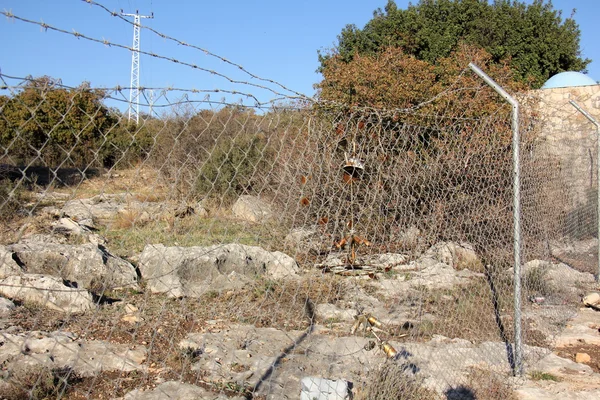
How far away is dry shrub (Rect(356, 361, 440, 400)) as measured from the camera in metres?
2.88

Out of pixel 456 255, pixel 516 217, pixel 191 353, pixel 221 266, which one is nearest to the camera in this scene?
pixel 516 217

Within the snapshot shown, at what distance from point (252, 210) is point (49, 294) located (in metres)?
2.39

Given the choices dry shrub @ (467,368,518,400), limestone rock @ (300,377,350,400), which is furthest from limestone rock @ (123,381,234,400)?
dry shrub @ (467,368,518,400)

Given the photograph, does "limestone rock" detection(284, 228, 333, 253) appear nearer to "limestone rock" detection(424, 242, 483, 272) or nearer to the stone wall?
"limestone rock" detection(424, 242, 483, 272)

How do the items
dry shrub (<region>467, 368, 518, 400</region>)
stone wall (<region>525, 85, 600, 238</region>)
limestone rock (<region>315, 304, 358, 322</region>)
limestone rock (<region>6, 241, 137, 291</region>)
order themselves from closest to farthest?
dry shrub (<region>467, 368, 518, 400</region>) < limestone rock (<region>315, 304, 358, 322</region>) < limestone rock (<region>6, 241, 137, 291</region>) < stone wall (<region>525, 85, 600, 238</region>)

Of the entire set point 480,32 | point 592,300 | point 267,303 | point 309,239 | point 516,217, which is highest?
point 480,32

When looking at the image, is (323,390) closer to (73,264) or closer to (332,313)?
(332,313)

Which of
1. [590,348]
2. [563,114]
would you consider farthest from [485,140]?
[563,114]

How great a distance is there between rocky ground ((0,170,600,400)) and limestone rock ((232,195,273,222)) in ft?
0.04

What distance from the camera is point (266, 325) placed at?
4.47m

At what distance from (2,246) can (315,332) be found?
320 cm

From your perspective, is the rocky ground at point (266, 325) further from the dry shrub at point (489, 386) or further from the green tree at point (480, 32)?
the green tree at point (480, 32)

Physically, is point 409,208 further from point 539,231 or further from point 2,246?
point 2,246

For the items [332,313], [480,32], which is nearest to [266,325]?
[332,313]
